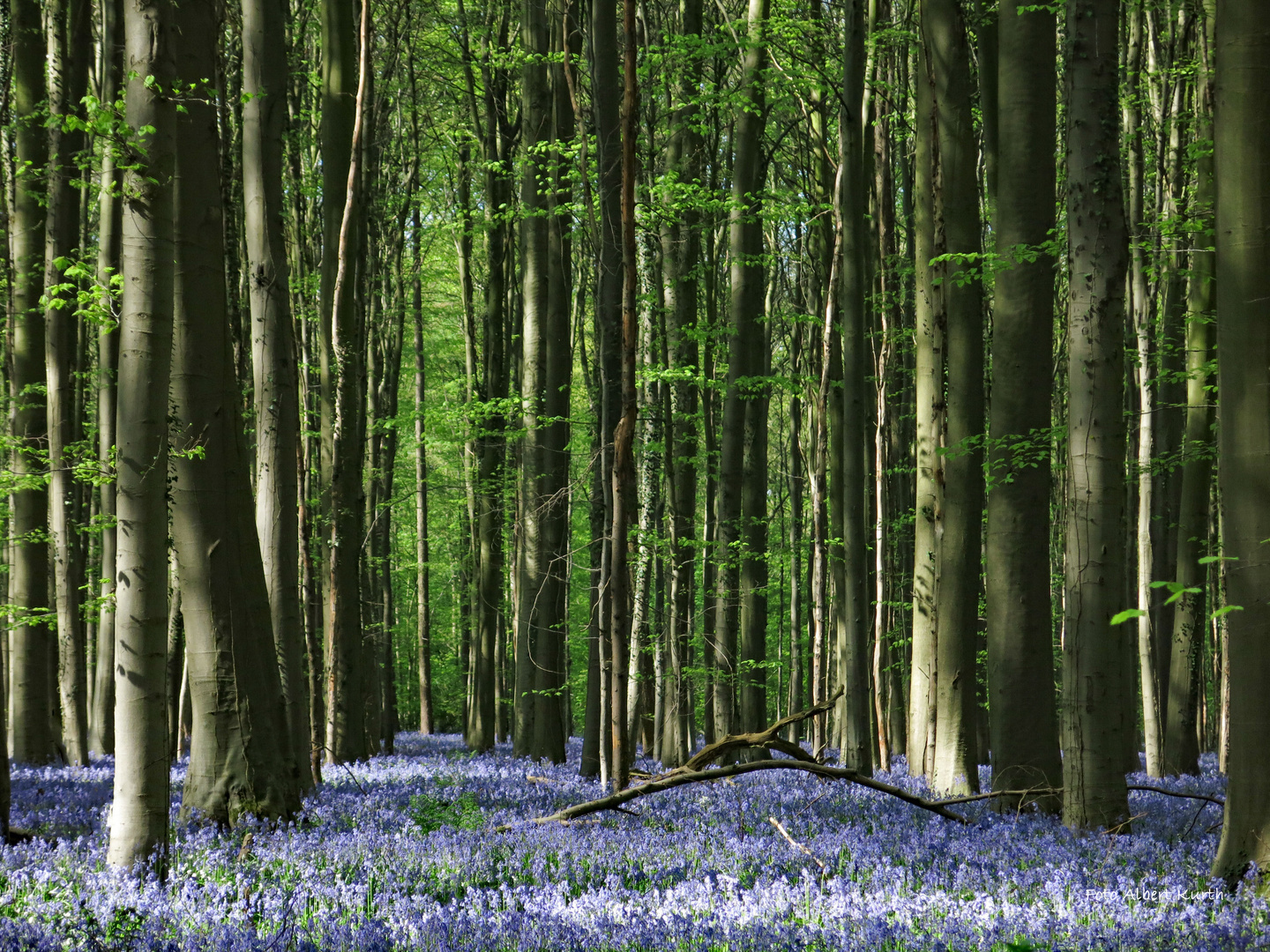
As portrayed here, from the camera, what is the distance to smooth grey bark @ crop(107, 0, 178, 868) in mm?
5242

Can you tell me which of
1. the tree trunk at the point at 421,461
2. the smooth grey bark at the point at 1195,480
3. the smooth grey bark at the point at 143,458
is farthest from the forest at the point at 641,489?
the tree trunk at the point at 421,461

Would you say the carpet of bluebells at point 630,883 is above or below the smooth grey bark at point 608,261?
below

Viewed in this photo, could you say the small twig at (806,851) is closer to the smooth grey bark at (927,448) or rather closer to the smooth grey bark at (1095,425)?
the smooth grey bark at (1095,425)

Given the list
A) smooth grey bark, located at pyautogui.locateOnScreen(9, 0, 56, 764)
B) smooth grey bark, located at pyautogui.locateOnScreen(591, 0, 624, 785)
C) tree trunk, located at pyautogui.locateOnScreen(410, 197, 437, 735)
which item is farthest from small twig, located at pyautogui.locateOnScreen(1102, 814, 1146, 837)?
tree trunk, located at pyautogui.locateOnScreen(410, 197, 437, 735)

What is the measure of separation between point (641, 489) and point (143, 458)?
8685 millimetres

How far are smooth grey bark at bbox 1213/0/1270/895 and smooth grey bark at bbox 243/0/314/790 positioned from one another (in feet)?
24.6

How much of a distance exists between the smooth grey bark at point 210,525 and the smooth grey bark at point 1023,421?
6487 millimetres

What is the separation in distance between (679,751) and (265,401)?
376 inches

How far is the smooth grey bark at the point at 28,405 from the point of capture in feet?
41.4

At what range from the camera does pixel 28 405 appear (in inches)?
494

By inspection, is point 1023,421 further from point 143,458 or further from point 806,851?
point 143,458

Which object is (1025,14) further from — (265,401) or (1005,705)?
(265,401)

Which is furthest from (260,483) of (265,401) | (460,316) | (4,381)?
(460,316)

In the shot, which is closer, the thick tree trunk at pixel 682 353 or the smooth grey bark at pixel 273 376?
the smooth grey bark at pixel 273 376
